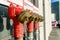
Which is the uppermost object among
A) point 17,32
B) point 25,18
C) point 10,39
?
point 25,18

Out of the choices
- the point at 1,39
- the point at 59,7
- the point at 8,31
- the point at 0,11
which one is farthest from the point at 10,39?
the point at 59,7

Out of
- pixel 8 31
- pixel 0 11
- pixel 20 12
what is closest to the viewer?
pixel 20 12

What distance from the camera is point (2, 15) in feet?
6.65

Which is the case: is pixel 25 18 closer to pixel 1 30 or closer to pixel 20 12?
pixel 20 12

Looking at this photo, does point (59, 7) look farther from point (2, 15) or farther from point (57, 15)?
point (2, 15)

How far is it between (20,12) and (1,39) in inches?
17.1

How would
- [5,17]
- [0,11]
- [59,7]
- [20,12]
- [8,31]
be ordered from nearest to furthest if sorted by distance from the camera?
[20,12] → [0,11] → [5,17] → [8,31] → [59,7]

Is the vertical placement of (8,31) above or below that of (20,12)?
below

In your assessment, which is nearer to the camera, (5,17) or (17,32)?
(17,32)

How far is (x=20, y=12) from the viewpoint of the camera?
1801 millimetres

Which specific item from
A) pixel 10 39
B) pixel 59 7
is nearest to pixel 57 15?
pixel 59 7

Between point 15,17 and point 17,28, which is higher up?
point 15,17

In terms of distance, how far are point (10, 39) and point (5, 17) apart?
0.36 metres

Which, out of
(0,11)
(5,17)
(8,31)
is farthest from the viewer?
(8,31)
